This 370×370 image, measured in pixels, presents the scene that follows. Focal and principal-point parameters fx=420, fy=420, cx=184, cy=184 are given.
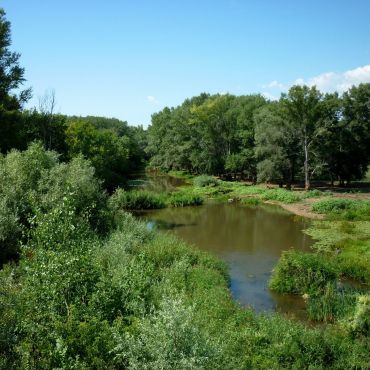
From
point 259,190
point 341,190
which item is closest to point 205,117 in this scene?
point 259,190

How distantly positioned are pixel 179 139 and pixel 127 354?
79.8 m

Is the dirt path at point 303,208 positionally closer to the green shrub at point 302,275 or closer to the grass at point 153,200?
the grass at point 153,200

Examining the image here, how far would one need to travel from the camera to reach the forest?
9.55 meters

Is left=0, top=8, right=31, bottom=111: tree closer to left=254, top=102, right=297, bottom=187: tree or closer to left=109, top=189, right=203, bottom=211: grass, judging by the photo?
left=109, top=189, right=203, bottom=211: grass

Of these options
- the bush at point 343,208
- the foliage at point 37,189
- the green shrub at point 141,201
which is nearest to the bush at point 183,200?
the green shrub at point 141,201

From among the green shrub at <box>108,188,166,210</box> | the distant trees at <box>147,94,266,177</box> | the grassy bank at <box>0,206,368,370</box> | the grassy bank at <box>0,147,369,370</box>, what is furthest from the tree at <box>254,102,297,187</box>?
the grassy bank at <box>0,206,368,370</box>

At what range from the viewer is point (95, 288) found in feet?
38.1

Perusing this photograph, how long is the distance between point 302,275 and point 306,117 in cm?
3840

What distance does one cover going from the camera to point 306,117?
180 feet

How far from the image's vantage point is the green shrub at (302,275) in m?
19.8

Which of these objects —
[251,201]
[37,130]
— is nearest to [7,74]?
[37,130]

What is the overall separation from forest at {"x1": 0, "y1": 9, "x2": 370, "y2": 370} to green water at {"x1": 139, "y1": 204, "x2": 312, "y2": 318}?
1.12 meters

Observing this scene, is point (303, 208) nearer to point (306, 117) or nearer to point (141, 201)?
point (306, 117)

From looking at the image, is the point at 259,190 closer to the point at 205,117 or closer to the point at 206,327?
the point at 205,117
